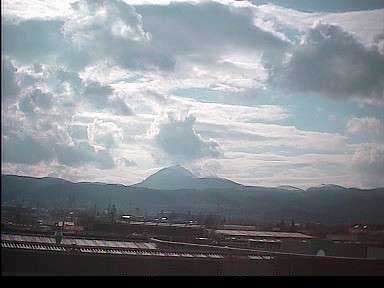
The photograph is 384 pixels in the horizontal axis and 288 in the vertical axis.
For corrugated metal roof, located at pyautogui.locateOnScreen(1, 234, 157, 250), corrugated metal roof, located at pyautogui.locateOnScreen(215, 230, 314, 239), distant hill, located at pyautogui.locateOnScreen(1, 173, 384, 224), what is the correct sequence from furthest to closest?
corrugated metal roof, located at pyautogui.locateOnScreen(215, 230, 314, 239)
distant hill, located at pyautogui.locateOnScreen(1, 173, 384, 224)
corrugated metal roof, located at pyautogui.locateOnScreen(1, 234, 157, 250)

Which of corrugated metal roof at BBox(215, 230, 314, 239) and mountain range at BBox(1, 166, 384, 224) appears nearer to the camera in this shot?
mountain range at BBox(1, 166, 384, 224)

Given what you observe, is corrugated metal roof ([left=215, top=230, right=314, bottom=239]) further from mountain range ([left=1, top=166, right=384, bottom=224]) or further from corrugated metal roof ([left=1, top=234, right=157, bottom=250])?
corrugated metal roof ([left=1, top=234, right=157, bottom=250])

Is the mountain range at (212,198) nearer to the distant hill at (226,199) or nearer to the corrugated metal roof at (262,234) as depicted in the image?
the distant hill at (226,199)

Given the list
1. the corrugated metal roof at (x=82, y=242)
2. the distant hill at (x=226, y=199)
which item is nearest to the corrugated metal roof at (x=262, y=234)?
the distant hill at (x=226, y=199)

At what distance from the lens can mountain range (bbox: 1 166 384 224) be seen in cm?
618

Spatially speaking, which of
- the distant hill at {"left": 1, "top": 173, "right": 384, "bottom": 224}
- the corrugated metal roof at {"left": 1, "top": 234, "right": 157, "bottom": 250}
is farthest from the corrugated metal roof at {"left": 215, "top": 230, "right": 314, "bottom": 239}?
the corrugated metal roof at {"left": 1, "top": 234, "right": 157, "bottom": 250}

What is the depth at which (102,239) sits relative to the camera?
650 centimetres

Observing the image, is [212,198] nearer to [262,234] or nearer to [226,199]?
[226,199]

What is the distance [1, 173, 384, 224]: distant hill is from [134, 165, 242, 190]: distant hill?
0.03 metres

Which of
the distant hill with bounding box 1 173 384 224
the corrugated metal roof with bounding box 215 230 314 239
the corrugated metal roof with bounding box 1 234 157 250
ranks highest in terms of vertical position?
the distant hill with bounding box 1 173 384 224

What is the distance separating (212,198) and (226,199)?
0.18 m

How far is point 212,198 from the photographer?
24.6ft

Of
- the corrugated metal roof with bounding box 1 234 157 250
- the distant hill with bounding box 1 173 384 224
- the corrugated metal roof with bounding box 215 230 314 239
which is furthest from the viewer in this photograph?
the corrugated metal roof with bounding box 215 230 314 239
